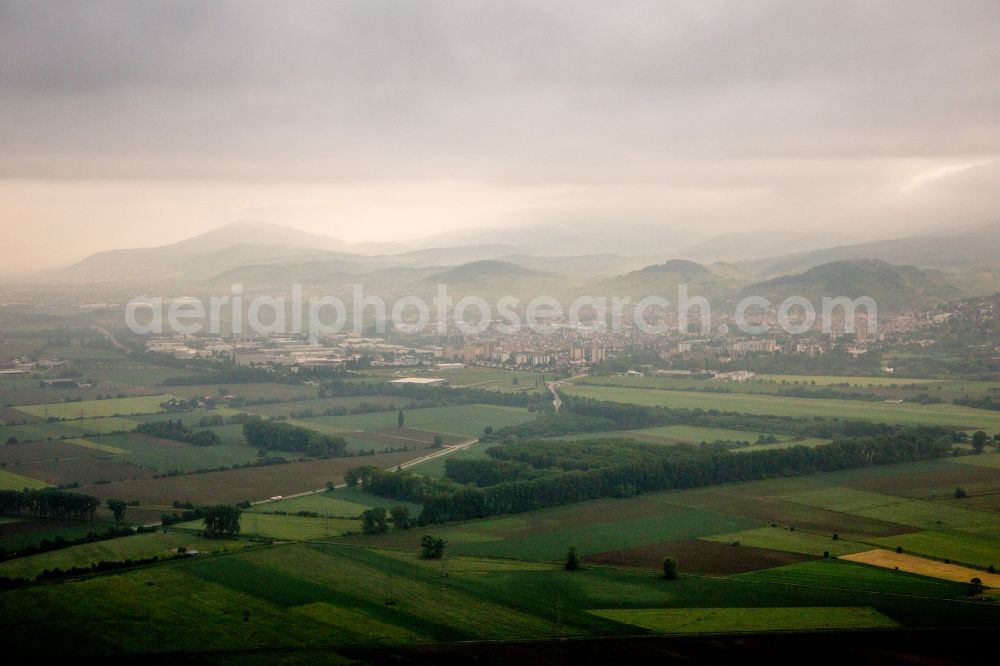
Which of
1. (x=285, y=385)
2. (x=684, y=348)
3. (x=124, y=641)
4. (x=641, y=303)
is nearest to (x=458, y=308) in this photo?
(x=641, y=303)

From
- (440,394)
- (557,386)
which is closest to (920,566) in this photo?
(440,394)

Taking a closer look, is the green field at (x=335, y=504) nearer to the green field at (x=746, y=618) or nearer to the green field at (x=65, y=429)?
the green field at (x=746, y=618)

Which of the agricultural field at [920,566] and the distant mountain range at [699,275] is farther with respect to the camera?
the distant mountain range at [699,275]

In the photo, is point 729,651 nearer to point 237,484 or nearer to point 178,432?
point 237,484

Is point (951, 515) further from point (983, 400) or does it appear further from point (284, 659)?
point (983, 400)

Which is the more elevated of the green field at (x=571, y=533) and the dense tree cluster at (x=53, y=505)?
the dense tree cluster at (x=53, y=505)

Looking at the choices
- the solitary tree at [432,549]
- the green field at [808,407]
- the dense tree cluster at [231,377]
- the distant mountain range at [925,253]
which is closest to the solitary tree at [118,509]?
the solitary tree at [432,549]

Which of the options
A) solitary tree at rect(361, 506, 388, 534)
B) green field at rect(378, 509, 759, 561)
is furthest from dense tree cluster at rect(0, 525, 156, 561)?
green field at rect(378, 509, 759, 561)

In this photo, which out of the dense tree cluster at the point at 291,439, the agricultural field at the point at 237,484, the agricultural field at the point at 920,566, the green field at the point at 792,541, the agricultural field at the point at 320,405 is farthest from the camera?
the agricultural field at the point at 320,405
